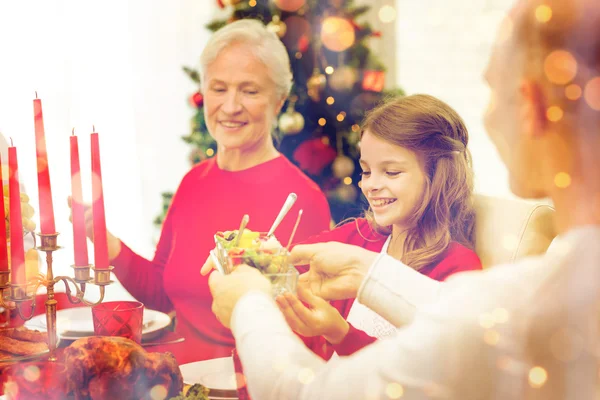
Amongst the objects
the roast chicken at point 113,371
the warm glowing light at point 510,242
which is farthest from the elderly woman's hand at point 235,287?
the warm glowing light at point 510,242

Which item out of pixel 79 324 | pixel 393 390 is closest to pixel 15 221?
pixel 79 324

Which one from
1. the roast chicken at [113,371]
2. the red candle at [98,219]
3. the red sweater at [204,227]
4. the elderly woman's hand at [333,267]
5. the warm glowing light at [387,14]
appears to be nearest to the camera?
the roast chicken at [113,371]

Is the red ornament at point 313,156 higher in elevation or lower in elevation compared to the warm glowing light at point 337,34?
lower

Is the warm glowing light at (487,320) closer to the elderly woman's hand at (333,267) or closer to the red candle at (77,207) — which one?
the elderly woman's hand at (333,267)

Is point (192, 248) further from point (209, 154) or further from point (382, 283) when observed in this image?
point (382, 283)

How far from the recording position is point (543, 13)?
63cm

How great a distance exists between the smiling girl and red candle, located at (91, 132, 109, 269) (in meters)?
0.34

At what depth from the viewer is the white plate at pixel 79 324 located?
1196 mm

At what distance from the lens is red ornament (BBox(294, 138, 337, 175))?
160cm

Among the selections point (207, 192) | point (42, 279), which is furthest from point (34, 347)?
point (207, 192)

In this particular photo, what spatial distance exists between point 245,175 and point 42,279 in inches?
20.4

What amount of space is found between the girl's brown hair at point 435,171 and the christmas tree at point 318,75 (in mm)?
356

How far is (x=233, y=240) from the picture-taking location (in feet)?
3.41

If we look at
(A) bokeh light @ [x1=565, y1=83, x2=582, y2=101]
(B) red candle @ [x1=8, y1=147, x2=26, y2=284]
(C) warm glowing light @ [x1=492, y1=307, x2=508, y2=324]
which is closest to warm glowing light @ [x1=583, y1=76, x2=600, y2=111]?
(A) bokeh light @ [x1=565, y1=83, x2=582, y2=101]
